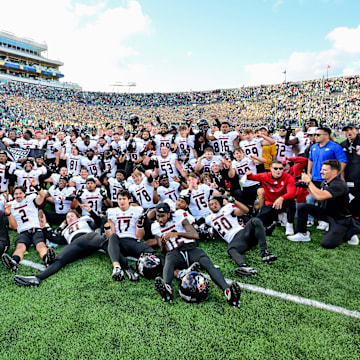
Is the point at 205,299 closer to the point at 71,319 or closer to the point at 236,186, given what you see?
the point at 71,319

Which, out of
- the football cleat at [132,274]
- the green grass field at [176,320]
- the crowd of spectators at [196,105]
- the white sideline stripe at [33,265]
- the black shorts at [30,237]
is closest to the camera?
the green grass field at [176,320]

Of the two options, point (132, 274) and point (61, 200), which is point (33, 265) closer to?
point (132, 274)

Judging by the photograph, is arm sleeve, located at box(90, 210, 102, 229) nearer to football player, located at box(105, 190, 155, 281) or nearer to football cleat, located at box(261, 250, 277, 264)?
football player, located at box(105, 190, 155, 281)

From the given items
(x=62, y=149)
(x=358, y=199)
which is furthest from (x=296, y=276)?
(x=62, y=149)

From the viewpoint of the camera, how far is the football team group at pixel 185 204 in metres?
3.89

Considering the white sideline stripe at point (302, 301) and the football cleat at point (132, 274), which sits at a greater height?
the football cleat at point (132, 274)

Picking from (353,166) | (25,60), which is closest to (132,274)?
(353,166)

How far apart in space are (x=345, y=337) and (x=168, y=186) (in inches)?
161

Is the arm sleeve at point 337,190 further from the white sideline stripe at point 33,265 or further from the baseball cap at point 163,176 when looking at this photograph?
the white sideline stripe at point 33,265

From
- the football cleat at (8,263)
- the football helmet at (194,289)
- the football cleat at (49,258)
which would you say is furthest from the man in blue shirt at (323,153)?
the football cleat at (8,263)

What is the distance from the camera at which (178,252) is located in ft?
12.4

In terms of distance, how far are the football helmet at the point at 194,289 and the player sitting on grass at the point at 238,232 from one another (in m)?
0.74

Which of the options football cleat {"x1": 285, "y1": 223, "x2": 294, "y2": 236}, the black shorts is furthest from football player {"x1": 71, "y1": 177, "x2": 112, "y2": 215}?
football cleat {"x1": 285, "y1": 223, "x2": 294, "y2": 236}

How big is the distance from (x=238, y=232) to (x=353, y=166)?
2.88 metres
